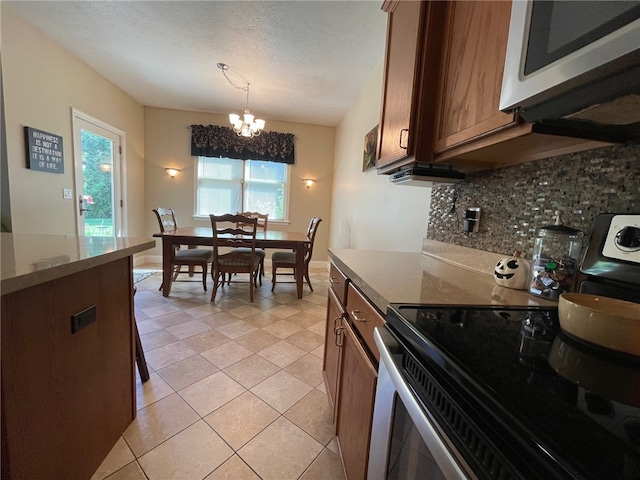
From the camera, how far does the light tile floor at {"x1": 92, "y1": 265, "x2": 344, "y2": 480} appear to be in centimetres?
119

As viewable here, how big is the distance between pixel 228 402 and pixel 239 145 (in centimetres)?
416

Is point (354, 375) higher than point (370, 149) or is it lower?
lower

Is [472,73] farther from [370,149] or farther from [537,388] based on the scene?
[370,149]

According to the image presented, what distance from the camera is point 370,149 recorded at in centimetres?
300

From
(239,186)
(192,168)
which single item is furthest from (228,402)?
(192,168)

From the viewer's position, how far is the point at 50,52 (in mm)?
2789

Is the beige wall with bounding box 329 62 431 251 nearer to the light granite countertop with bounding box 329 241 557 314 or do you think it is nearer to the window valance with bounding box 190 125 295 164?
the light granite countertop with bounding box 329 241 557 314

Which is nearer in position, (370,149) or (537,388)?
(537,388)

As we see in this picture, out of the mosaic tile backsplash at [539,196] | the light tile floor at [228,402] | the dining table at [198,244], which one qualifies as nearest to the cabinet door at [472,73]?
the mosaic tile backsplash at [539,196]

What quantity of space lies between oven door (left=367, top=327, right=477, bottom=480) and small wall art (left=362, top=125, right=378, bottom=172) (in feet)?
8.14

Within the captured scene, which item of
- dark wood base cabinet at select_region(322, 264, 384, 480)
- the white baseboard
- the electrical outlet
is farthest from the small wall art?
the white baseboard

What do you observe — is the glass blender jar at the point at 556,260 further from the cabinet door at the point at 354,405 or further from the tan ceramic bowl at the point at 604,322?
the cabinet door at the point at 354,405

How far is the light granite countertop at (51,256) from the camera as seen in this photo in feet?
2.34

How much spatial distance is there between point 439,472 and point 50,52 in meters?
4.37
